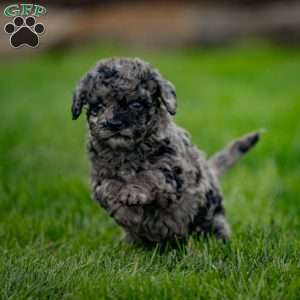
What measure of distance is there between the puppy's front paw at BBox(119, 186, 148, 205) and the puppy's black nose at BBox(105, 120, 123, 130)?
0.38 meters

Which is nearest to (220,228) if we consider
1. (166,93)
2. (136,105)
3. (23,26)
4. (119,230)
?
(119,230)

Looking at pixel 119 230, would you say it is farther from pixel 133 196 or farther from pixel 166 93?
pixel 166 93

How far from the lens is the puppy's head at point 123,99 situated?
Result: 13.0 ft

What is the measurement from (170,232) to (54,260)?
791 millimetres

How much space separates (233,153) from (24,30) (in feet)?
5.72

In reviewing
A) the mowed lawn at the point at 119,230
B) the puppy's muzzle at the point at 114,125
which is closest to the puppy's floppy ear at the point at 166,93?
the puppy's muzzle at the point at 114,125

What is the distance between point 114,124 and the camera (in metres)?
3.90

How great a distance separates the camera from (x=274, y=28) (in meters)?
16.5

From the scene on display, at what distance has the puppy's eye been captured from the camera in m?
3.99

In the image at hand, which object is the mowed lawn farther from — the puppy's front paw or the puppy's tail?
the puppy's tail

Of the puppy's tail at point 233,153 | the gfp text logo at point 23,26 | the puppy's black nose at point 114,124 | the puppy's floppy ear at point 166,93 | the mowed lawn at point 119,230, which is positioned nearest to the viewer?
the mowed lawn at point 119,230

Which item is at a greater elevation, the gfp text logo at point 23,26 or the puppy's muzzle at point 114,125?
the gfp text logo at point 23,26

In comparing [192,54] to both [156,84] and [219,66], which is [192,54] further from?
[156,84]

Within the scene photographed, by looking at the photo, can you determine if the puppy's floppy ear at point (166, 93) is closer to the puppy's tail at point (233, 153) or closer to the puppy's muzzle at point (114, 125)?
the puppy's muzzle at point (114, 125)
